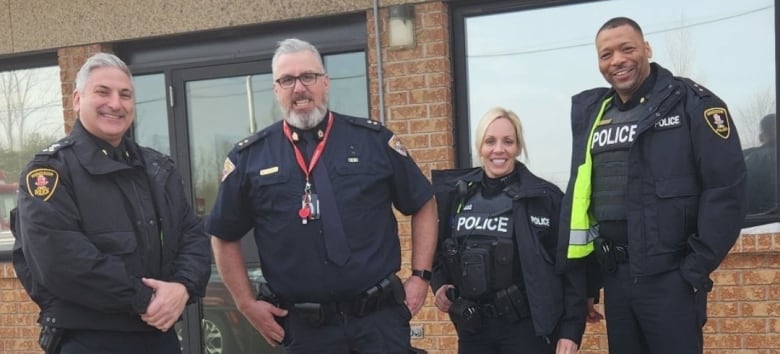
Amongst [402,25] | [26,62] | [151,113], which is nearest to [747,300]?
[402,25]

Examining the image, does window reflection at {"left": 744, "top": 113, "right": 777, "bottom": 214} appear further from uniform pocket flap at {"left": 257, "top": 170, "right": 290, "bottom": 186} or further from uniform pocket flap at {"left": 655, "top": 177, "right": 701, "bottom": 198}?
uniform pocket flap at {"left": 257, "top": 170, "right": 290, "bottom": 186}

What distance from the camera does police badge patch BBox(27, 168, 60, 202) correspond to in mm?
2271

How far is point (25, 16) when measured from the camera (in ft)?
16.1

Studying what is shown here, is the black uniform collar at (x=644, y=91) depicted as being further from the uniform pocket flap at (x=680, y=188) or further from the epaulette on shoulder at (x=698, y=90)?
the uniform pocket flap at (x=680, y=188)

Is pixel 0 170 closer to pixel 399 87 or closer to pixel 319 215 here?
pixel 399 87

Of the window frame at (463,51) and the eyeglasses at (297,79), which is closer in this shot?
the eyeglasses at (297,79)

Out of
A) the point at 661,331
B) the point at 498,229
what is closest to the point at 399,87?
the point at 498,229

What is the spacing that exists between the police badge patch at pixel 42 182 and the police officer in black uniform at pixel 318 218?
0.65 metres

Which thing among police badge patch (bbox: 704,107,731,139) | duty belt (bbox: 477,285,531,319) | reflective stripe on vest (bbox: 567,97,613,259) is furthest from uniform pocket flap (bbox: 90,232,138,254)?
police badge patch (bbox: 704,107,731,139)

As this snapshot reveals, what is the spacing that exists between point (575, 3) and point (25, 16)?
395cm

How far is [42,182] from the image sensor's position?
2285 mm

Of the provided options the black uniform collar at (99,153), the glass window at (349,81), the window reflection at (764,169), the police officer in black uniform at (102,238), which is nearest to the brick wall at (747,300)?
the window reflection at (764,169)

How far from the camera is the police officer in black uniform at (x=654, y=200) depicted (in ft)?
8.09

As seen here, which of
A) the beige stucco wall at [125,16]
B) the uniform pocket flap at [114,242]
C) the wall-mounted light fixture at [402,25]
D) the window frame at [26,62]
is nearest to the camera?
the uniform pocket flap at [114,242]
